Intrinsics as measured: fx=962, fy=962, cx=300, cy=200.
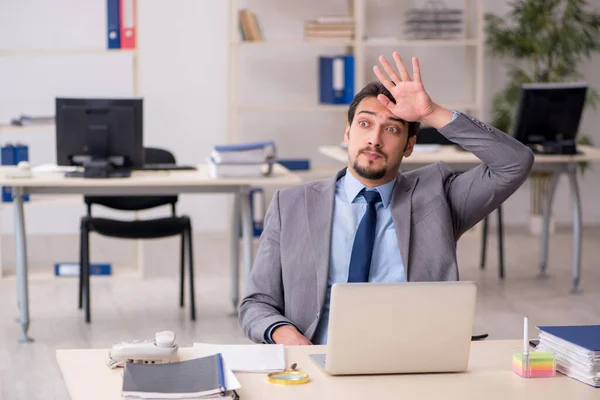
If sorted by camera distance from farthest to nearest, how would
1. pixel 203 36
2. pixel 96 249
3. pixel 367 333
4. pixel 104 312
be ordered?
pixel 203 36 → pixel 96 249 → pixel 104 312 → pixel 367 333

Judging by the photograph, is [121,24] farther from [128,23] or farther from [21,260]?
[21,260]

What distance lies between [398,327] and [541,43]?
548 centimetres

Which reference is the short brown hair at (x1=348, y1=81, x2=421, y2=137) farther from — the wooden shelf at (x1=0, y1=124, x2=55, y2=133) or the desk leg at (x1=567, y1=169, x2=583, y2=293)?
the wooden shelf at (x1=0, y1=124, x2=55, y2=133)

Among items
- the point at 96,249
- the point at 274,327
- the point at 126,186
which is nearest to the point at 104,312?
the point at 126,186

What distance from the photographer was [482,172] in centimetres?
255

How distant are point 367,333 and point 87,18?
574cm

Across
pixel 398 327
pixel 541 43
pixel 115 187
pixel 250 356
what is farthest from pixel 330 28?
pixel 398 327

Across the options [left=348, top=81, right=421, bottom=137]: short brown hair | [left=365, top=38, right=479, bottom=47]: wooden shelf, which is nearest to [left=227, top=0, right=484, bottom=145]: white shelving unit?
[left=365, top=38, right=479, bottom=47]: wooden shelf

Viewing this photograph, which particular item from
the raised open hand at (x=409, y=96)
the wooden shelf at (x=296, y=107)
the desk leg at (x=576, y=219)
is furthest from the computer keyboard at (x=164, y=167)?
the raised open hand at (x=409, y=96)

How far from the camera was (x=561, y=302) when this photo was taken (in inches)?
207

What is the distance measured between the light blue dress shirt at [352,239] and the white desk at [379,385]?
0.51 m

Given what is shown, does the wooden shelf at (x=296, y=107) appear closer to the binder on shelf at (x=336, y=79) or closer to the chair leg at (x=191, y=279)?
the binder on shelf at (x=336, y=79)

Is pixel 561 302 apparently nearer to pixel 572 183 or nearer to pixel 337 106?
pixel 572 183

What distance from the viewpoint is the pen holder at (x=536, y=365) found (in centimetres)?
195
